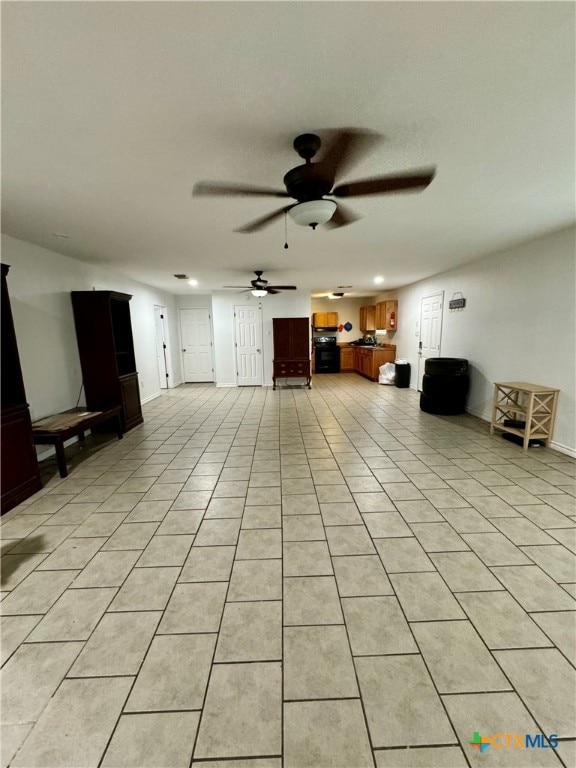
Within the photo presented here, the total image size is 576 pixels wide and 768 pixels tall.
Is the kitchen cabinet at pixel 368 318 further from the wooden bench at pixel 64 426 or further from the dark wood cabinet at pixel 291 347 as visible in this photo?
the wooden bench at pixel 64 426

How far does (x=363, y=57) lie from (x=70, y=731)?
→ 109 inches

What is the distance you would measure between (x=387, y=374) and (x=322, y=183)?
667 centimetres

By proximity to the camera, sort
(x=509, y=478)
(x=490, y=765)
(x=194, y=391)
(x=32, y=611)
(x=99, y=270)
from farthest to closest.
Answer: (x=194, y=391) < (x=99, y=270) < (x=509, y=478) < (x=32, y=611) < (x=490, y=765)

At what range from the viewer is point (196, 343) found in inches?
336

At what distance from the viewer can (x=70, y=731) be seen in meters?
1.13

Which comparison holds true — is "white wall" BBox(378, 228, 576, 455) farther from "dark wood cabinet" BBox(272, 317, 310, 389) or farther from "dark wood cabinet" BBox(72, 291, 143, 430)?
"dark wood cabinet" BBox(72, 291, 143, 430)

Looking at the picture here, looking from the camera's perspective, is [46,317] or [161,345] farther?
[161,345]

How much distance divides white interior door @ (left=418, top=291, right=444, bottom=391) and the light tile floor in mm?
3414

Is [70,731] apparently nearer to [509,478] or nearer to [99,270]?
[509,478]

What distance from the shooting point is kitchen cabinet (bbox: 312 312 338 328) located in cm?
977

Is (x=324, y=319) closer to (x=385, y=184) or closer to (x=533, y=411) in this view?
(x=533, y=411)

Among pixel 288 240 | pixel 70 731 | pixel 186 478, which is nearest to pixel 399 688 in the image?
pixel 70 731

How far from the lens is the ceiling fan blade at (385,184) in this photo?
62.7 inches

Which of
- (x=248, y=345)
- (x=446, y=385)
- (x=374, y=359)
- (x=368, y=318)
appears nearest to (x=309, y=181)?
(x=446, y=385)
